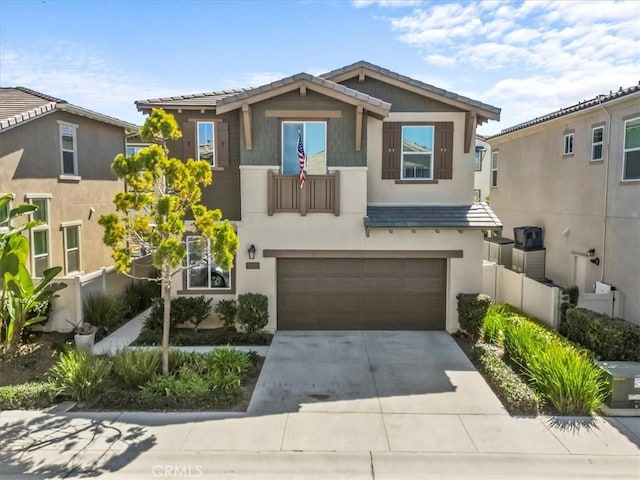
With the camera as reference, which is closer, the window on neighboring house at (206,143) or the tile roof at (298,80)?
the tile roof at (298,80)

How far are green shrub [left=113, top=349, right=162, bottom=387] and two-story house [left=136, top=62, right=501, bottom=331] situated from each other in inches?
159

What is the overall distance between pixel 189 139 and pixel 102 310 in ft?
17.7

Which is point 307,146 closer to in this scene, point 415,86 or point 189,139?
point 189,139

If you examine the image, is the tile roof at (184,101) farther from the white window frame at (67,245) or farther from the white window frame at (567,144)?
the white window frame at (567,144)

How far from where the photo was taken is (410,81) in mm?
13273

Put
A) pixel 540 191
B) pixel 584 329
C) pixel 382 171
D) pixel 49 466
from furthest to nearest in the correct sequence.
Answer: pixel 540 191 < pixel 382 171 < pixel 584 329 < pixel 49 466

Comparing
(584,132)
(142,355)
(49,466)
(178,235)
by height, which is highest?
(584,132)

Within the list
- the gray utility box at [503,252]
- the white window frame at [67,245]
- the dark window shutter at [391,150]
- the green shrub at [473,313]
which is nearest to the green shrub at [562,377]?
the green shrub at [473,313]

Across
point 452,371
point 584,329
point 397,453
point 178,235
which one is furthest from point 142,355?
point 584,329

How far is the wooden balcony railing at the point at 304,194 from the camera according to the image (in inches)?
501

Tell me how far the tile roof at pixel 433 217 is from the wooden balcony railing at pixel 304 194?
1151 mm

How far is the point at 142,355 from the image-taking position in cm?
942

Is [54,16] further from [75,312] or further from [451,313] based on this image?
[451,313]

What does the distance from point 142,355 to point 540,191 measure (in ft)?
52.8
